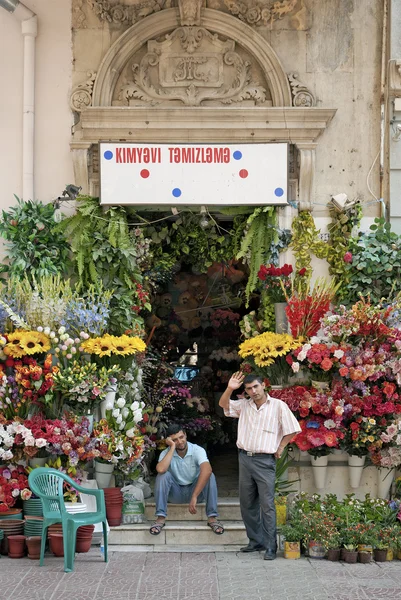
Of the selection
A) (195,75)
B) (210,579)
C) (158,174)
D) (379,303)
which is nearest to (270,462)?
(210,579)

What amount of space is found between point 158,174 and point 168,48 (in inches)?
Result: 57.6

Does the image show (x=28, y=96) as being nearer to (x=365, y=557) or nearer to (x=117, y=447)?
(x=117, y=447)

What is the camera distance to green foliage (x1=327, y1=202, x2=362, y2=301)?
10219 mm

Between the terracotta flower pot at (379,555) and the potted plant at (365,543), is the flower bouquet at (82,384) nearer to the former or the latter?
the potted plant at (365,543)

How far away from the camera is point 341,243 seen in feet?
33.6

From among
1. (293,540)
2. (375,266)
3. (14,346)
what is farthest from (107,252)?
(293,540)

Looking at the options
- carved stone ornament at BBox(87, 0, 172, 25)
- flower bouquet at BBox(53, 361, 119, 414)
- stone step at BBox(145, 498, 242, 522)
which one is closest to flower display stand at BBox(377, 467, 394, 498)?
stone step at BBox(145, 498, 242, 522)

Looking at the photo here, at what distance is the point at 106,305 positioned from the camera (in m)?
9.74

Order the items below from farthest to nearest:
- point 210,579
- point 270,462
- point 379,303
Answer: point 379,303 → point 270,462 → point 210,579

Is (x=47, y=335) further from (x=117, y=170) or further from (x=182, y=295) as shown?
(x=182, y=295)

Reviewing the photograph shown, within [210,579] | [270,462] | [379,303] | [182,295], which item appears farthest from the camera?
[182,295]

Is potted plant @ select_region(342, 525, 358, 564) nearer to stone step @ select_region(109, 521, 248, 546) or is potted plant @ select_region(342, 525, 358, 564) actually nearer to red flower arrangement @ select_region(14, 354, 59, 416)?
stone step @ select_region(109, 521, 248, 546)

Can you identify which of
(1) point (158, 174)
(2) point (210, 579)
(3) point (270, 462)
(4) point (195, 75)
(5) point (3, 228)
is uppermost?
(4) point (195, 75)

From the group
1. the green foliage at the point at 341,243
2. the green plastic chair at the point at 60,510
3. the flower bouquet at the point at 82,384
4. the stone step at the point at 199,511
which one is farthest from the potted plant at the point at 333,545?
the green foliage at the point at 341,243
